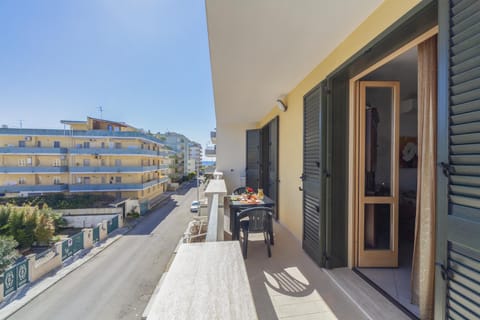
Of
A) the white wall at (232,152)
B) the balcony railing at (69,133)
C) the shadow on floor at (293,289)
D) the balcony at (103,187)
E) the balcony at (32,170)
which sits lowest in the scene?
the balcony at (103,187)

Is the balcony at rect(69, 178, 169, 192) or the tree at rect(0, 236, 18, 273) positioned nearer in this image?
the tree at rect(0, 236, 18, 273)

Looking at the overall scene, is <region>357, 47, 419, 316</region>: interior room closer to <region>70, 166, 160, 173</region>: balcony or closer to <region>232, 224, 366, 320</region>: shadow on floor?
<region>232, 224, 366, 320</region>: shadow on floor

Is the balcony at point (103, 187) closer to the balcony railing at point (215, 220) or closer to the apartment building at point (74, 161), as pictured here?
the apartment building at point (74, 161)

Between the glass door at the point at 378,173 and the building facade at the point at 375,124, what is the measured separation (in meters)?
0.01

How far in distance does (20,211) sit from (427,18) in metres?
17.5

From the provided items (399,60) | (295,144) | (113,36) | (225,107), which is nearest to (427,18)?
(399,60)

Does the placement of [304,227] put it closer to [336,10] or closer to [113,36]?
[336,10]

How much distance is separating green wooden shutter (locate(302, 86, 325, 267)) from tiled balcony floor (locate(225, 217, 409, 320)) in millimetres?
217

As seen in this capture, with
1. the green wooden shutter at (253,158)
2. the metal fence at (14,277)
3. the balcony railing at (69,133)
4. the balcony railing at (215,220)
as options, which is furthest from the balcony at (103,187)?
the balcony railing at (215,220)

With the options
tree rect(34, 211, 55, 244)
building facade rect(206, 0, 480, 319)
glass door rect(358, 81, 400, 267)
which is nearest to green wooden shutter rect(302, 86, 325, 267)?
building facade rect(206, 0, 480, 319)

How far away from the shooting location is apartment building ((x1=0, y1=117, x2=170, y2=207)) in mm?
17250

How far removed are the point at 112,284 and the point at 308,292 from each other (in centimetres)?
923

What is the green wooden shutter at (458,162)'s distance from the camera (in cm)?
84

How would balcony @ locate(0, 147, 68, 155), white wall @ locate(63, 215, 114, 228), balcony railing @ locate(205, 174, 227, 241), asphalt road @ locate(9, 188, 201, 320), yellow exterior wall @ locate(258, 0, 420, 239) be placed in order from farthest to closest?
balcony @ locate(0, 147, 68, 155)
white wall @ locate(63, 215, 114, 228)
asphalt road @ locate(9, 188, 201, 320)
yellow exterior wall @ locate(258, 0, 420, 239)
balcony railing @ locate(205, 174, 227, 241)
